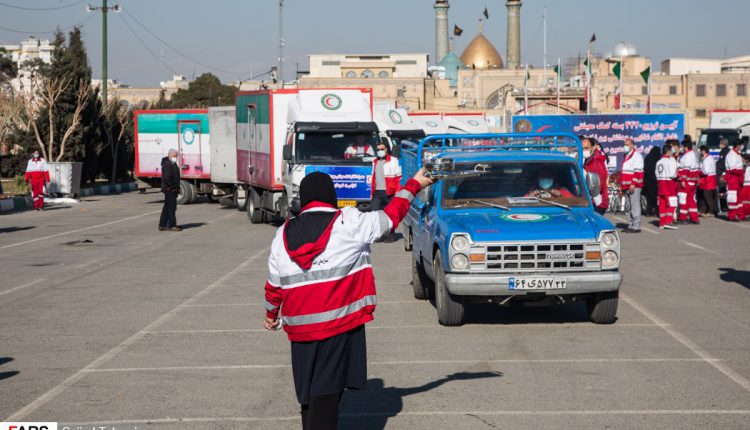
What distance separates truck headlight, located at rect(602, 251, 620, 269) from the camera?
1024cm

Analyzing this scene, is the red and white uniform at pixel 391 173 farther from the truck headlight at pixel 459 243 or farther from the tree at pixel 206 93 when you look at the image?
the tree at pixel 206 93

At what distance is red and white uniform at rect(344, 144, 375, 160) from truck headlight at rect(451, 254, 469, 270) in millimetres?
12307

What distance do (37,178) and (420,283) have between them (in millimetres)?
22970

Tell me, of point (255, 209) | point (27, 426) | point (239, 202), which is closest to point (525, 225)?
point (27, 426)

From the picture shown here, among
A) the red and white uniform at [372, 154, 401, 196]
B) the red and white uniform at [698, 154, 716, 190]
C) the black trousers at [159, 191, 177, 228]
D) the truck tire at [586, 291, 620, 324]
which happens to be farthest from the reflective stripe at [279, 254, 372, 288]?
the red and white uniform at [698, 154, 716, 190]

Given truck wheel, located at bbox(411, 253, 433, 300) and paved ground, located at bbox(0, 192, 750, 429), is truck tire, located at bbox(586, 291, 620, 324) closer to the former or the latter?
paved ground, located at bbox(0, 192, 750, 429)

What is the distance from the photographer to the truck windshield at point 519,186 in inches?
448

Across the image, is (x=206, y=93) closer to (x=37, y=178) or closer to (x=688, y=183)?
(x=37, y=178)

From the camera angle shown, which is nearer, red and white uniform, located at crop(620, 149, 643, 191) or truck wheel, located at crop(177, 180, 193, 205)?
red and white uniform, located at crop(620, 149, 643, 191)

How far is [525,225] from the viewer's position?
10.5m

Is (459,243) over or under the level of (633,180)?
under

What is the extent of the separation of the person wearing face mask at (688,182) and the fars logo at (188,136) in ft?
54.3

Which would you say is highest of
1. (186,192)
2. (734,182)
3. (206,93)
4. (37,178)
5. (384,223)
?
(206,93)

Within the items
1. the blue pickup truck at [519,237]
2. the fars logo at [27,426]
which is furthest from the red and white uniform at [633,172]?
the fars logo at [27,426]
